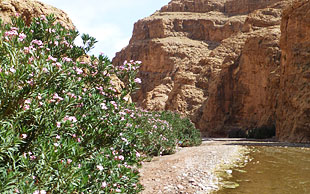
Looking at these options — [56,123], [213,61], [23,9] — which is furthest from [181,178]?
[213,61]

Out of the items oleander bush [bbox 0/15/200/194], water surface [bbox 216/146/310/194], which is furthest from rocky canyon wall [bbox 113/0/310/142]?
oleander bush [bbox 0/15/200/194]

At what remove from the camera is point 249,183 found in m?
7.15

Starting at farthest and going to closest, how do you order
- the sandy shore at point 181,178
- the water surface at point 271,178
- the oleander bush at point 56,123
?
1. the water surface at point 271,178
2. the sandy shore at point 181,178
3. the oleander bush at point 56,123

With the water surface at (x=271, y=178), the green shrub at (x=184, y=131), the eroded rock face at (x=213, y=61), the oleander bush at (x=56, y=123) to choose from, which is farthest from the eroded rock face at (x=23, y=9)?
the eroded rock face at (x=213, y=61)

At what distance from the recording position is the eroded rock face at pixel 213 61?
35.8 m

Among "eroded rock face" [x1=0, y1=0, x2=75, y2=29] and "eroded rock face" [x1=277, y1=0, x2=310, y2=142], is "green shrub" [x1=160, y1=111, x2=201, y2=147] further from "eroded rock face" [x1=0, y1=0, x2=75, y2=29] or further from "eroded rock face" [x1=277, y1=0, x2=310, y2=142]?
"eroded rock face" [x1=0, y1=0, x2=75, y2=29]

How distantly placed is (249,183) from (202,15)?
76.8 meters

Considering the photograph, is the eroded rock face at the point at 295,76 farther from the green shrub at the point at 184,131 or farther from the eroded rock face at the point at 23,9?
the eroded rock face at the point at 23,9

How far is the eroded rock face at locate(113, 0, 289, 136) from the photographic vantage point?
35.8 m

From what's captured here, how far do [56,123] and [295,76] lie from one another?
82.2 ft

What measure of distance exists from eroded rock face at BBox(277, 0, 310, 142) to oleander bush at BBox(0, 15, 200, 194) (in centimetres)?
2049

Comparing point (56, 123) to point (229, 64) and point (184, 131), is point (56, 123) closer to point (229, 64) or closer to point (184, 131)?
point (184, 131)

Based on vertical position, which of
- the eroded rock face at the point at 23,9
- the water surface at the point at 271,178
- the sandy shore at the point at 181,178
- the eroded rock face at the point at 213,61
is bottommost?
the water surface at the point at 271,178

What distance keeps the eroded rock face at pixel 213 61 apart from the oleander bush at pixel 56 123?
30521 mm
